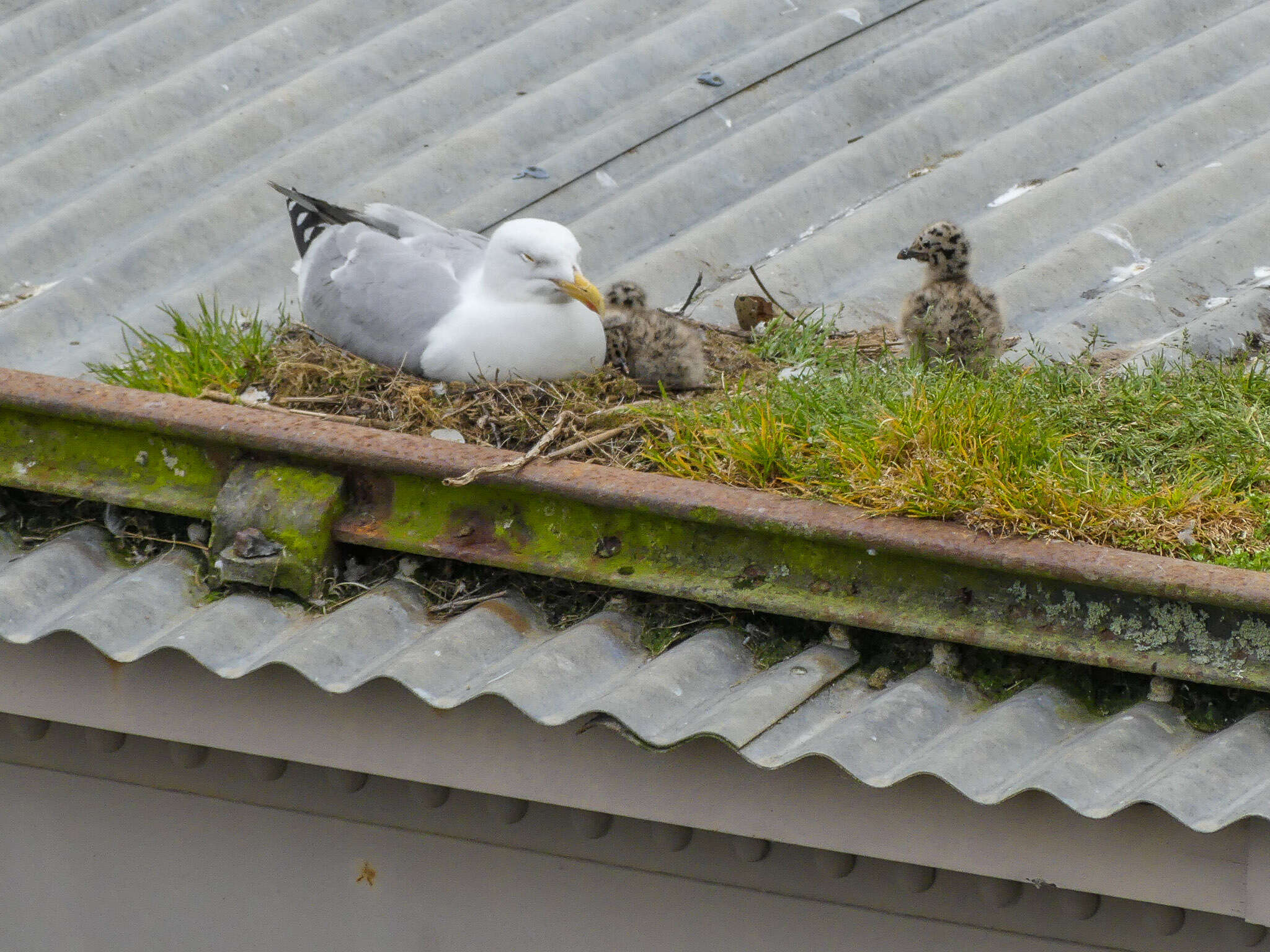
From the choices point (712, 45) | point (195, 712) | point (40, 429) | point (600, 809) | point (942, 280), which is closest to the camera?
point (600, 809)

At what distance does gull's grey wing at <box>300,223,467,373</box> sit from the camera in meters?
3.52

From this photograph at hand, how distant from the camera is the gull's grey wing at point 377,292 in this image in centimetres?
352

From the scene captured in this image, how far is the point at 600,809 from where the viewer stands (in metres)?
2.45

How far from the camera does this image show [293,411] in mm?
3125

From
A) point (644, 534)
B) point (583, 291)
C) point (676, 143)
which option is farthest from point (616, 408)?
point (676, 143)

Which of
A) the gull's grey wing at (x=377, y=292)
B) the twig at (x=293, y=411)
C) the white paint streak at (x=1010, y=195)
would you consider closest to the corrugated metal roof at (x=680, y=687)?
the twig at (x=293, y=411)

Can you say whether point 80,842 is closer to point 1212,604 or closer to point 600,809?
point 600,809

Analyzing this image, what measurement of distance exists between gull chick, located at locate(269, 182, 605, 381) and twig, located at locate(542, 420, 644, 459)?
49 cm

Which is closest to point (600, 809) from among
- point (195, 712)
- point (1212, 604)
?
point (195, 712)

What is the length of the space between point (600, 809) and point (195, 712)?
75 centimetres

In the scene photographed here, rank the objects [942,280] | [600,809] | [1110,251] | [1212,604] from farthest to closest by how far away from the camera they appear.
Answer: [1110,251], [942,280], [600,809], [1212,604]

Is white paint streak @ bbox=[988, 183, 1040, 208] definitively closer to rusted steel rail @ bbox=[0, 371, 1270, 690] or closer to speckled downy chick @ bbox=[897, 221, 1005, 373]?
speckled downy chick @ bbox=[897, 221, 1005, 373]

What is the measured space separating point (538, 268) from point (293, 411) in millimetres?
680

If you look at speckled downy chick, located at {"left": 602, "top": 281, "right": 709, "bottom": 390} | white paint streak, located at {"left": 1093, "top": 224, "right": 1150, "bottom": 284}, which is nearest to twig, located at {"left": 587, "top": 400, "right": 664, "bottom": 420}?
speckled downy chick, located at {"left": 602, "top": 281, "right": 709, "bottom": 390}
